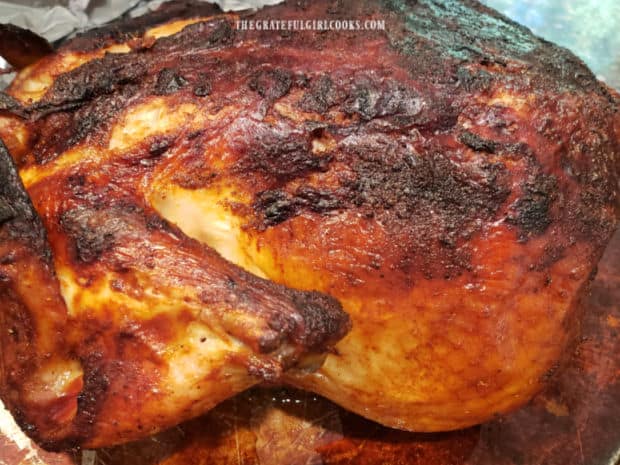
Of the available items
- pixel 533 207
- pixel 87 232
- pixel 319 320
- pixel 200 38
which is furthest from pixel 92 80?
pixel 533 207

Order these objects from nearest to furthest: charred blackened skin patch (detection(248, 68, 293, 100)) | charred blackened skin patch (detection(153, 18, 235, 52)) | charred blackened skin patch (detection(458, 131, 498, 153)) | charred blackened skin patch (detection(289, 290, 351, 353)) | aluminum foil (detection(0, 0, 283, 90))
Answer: charred blackened skin patch (detection(289, 290, 351, 353)), charred blackened skin patch (detection(458, 131, 498, 153)), charred blackened skin patch (detection(248, 68, 293, 100)), charred blackened skin patch (detection(153, 18, 235, 52)), aluminum foil (detection(0, 0, 283, 90))

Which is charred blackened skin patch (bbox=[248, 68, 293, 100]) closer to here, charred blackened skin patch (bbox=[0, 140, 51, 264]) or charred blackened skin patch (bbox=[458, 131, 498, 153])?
charred blackened skin patch (bbox=[458, 131, 498, 153])

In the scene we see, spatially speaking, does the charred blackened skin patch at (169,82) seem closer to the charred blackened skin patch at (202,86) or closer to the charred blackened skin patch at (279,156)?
the charred blackened skin patch at (202,86)

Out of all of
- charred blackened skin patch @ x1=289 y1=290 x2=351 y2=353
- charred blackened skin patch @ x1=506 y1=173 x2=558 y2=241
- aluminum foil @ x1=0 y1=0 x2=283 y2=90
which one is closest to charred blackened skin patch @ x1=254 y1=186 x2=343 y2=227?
charred blackened skin patch @ x1=289 y1=290 x2=351 y2=353

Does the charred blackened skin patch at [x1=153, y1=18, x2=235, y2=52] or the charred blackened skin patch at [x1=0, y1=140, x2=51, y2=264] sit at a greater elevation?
the charred blackened skin patch at [x1=153, y1=18, x2=235, y2=52]

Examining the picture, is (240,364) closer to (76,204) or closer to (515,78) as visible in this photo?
(76,204)

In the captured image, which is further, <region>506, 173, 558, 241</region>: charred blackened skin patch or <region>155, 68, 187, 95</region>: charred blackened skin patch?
<region>155, 68, 187, 95</region>: charred blackened skin patch

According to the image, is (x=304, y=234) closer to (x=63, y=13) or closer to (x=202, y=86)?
(x=202, y=86)

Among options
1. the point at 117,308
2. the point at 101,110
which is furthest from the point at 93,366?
the point at 101,110
